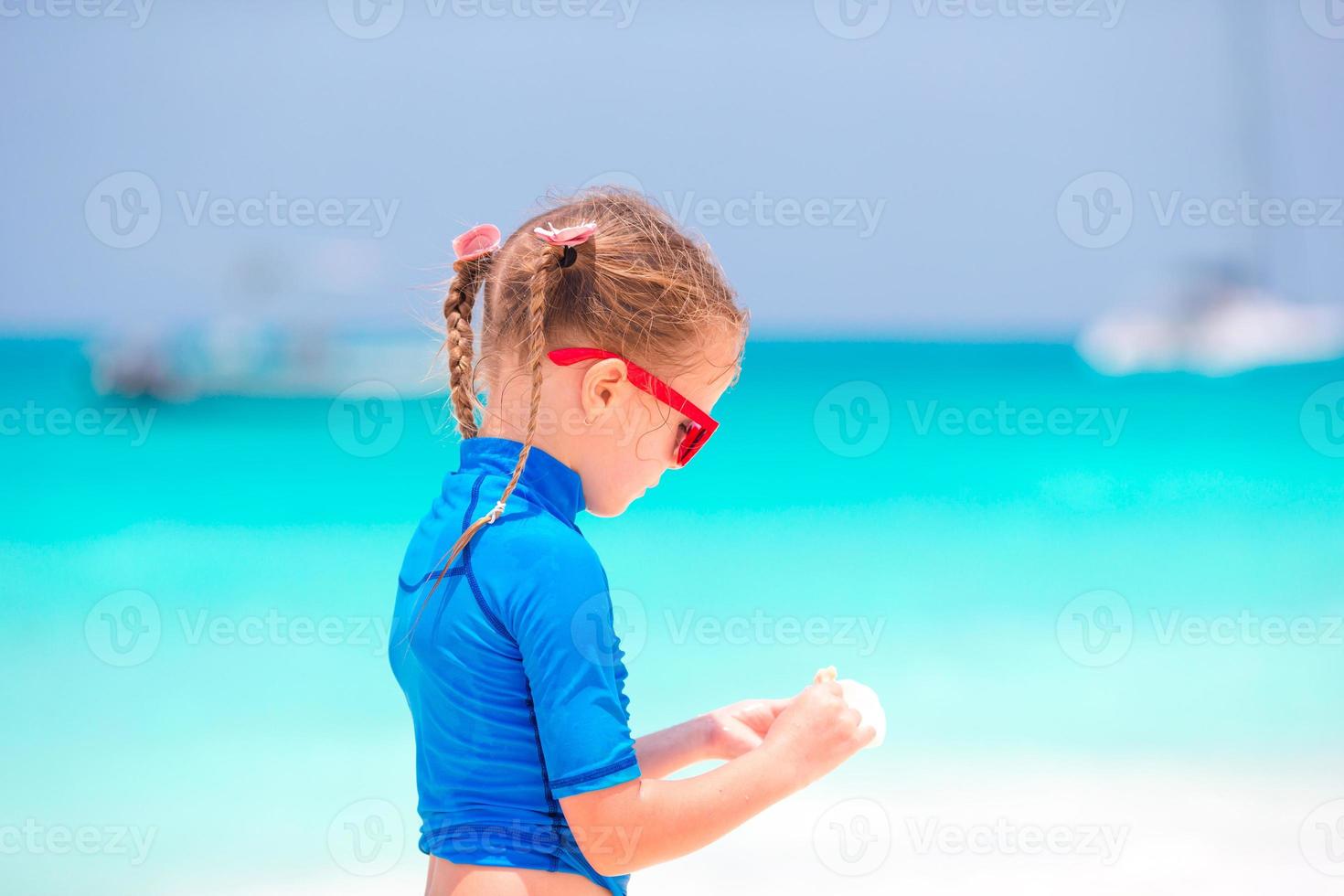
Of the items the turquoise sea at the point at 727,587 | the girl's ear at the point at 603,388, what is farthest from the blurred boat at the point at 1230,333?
the girl's ear at the point at 603,388

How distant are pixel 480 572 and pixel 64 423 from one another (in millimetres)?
3618

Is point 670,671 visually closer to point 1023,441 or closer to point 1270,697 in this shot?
point 1270,697

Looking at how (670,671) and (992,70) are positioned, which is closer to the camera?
(670,671)

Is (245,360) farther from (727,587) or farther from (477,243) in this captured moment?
(477,243)

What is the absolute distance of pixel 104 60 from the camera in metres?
3.55

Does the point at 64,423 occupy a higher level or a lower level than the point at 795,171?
lower

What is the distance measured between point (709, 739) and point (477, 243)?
0.37m

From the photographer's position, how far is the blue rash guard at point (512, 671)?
622 mm

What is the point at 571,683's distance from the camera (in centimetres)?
62

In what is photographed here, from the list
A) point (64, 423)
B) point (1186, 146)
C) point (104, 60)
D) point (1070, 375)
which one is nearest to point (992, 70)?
point (1186, 146)

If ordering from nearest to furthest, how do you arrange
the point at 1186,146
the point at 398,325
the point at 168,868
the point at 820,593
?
the point at 168,868 < the point at 820,593 < the point at 398,325 < the point at 1186,146

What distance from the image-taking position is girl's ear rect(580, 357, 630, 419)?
0.71m

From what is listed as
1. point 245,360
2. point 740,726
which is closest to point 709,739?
point 740,726

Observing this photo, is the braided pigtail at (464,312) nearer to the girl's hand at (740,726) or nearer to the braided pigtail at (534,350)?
the braided pigtail at (534,350)
